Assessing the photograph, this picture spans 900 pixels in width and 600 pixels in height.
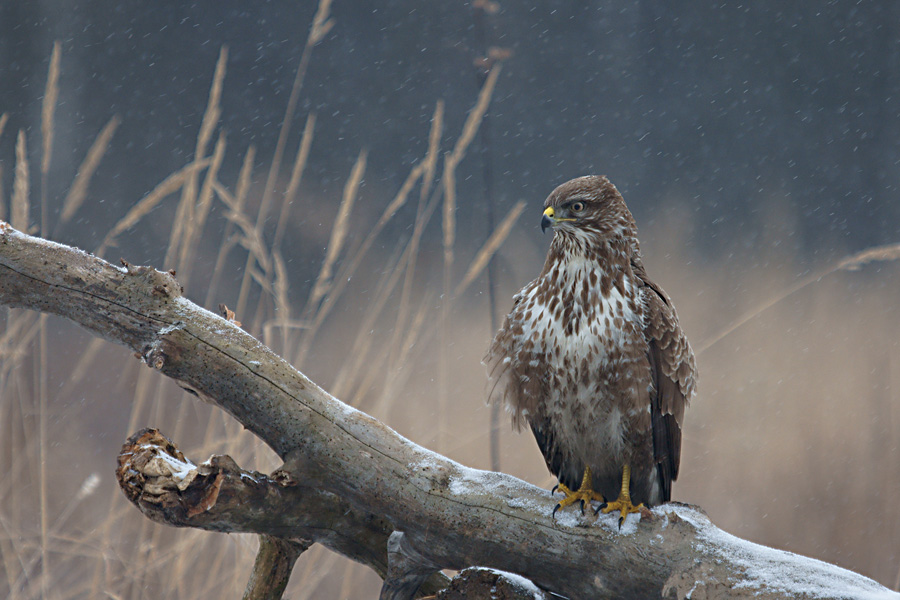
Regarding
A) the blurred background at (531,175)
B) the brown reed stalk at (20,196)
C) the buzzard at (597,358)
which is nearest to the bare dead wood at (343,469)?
the buzzard at (597,358)

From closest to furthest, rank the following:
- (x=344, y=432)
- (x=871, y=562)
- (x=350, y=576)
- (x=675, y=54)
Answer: (x=344, y=432), (x=350, y=576), (x=871, y=562), (x=675, y=54)

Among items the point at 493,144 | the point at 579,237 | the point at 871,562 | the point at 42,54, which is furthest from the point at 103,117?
the point at 871,562

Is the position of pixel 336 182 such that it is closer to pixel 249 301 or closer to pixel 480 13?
pixel 249 301

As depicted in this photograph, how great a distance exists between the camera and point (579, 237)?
1506 millimetres

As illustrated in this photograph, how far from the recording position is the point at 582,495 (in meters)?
1.36

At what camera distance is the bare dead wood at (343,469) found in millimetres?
1205

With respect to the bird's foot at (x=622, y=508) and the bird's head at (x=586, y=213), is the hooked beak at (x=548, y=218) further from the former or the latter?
the bird's foot at (x=622, y=508)

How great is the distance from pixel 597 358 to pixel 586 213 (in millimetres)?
317

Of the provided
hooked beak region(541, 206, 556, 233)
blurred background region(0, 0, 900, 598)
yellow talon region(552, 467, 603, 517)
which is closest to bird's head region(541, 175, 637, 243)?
hooked beak region(541, 206, 556, 233)

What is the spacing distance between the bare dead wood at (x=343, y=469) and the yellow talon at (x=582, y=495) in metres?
0.03

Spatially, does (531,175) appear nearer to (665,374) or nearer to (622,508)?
(665,374)

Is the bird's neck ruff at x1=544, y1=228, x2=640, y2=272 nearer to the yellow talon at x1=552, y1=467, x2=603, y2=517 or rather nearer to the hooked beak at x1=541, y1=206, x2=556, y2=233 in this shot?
the hooked beak at x1=541, y1=206, x2=556, y2=233

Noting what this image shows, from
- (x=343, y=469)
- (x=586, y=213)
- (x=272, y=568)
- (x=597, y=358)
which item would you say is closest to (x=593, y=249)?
(x=586, y=213)

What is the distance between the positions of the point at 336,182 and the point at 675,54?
158 cm
